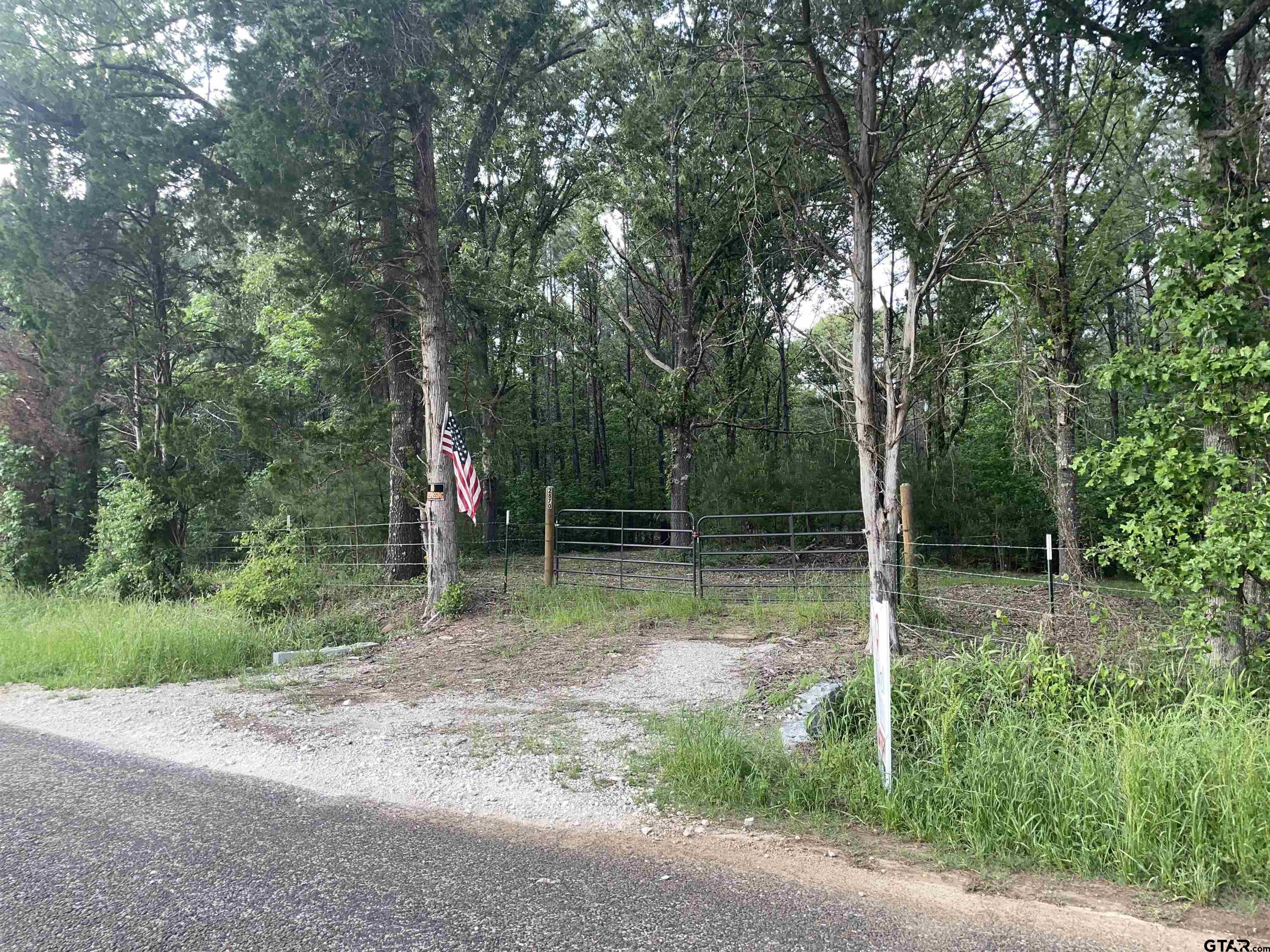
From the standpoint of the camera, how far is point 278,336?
62.1ft

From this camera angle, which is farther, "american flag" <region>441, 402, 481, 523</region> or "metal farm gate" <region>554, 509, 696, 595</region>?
"metal farm gate" <region>554, 509, 696, 595</region>

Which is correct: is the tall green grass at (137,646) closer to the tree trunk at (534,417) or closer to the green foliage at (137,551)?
the green foliage at (137,551)

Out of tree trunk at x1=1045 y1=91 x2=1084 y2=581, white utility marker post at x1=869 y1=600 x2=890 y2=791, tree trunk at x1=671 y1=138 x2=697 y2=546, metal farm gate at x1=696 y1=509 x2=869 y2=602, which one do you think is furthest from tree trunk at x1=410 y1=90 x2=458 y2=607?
tree trunk at x1=1045 y1=91 x2=1084 y2=581

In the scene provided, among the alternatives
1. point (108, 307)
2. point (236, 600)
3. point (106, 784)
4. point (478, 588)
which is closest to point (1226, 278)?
point (106, 784)

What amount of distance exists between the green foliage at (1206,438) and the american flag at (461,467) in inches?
295

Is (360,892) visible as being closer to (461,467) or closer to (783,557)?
(461,467)

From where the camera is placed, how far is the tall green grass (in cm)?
754

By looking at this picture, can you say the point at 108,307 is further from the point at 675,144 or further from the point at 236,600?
the point at 675,144

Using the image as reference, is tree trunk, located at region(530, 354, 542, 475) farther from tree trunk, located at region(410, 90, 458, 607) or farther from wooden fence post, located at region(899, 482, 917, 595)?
wooden fence post, located at region(899, 482, 917, 595)

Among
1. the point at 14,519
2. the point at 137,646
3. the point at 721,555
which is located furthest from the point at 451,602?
the point at 14,519

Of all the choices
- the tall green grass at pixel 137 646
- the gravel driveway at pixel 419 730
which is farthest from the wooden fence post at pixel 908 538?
the tall green grass at pixel 137 646

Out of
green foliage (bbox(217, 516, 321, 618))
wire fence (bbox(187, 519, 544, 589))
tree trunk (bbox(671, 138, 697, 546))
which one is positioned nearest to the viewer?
green foliage (bbox(217, 516, 321, 618))

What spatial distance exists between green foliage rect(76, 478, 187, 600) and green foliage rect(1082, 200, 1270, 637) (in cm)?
1370

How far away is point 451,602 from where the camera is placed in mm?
10539
